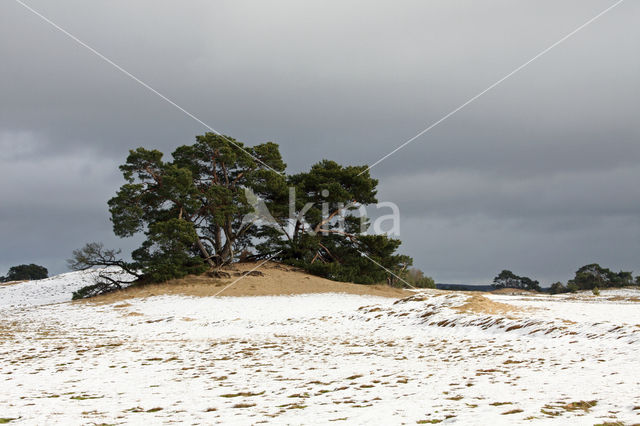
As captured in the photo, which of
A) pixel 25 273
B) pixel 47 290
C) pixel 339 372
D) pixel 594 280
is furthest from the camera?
pixel 25 273

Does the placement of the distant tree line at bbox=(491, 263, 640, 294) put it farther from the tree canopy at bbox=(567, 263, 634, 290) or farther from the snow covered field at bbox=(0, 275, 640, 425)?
the snow covered field at bbox=(0, 275, 640, 425)

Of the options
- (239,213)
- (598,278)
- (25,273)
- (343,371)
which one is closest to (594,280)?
(598,278)

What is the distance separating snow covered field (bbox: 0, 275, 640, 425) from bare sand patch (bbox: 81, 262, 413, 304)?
1167 centimetres

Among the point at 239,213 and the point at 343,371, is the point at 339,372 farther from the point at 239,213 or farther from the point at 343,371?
the point at 239,213

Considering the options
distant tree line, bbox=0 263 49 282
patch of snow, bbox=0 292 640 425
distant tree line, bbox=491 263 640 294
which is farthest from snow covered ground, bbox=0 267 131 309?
distant tree line, bbox=491 263 640 294

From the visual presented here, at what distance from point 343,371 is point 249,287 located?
23.4 meters

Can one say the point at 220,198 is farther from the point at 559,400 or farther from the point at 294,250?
the point at 559,400

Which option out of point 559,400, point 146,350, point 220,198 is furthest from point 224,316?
point 559,400

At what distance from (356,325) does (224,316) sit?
25.8ft

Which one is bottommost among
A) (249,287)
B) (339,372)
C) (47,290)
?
(339,372)

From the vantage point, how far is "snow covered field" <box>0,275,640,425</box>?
18.5ft

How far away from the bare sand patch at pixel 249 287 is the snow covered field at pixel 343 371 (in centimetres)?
1167

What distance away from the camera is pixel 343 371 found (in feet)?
28.7

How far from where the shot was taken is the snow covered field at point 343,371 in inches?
222
